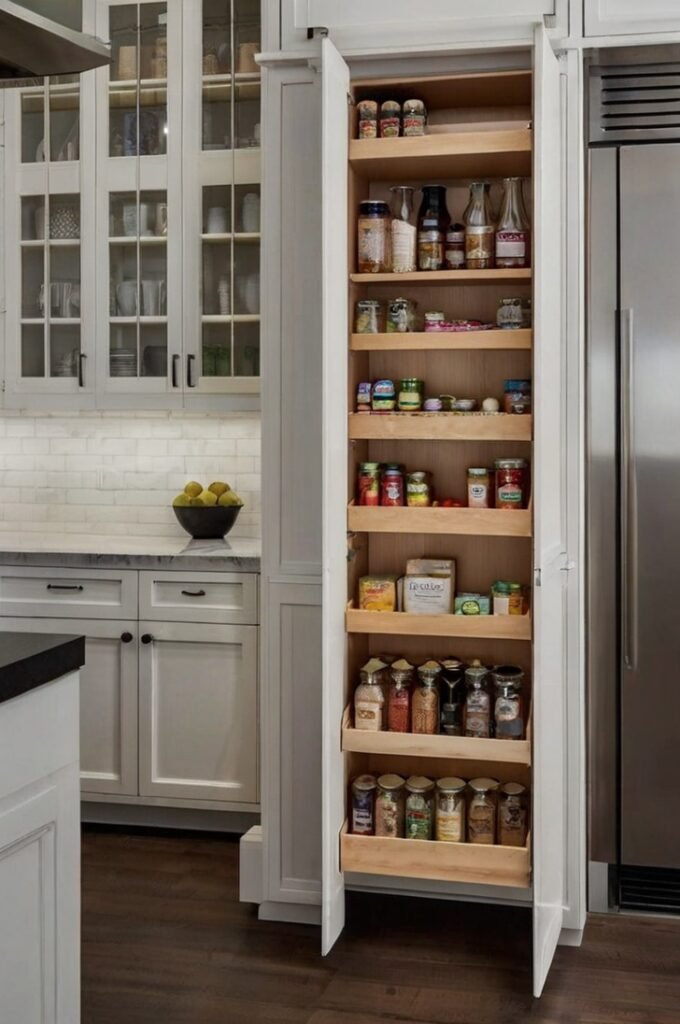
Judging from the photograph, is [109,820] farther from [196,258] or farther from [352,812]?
[196,258]

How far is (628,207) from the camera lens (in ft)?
9.57

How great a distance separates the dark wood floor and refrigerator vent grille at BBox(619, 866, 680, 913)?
5 cm

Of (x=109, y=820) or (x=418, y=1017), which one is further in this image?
(x=109, y=820)

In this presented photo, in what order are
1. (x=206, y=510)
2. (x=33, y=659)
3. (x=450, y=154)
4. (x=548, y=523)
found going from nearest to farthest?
(x=33, y=659) → (x=548, y=523) → (x=450, y=154) → (x=206, y=510)

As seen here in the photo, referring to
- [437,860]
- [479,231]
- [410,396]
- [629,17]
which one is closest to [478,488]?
[410,396]

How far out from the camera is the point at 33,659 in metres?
1.78

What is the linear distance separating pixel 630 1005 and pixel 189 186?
2.86 m

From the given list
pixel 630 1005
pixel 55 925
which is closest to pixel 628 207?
pixel 630 1005

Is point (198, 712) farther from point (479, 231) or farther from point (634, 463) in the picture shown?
point (479, 231)

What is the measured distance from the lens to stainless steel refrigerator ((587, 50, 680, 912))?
291 centimetres

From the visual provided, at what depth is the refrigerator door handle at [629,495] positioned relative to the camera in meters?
2.92

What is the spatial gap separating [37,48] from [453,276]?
4.21ft

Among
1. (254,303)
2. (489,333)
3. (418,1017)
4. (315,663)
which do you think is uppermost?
(254,303)

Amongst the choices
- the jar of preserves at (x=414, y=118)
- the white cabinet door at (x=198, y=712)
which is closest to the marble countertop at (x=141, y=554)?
the white cabinet door at (x=198, y=712)
